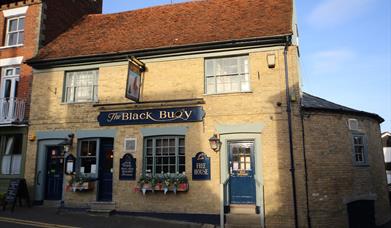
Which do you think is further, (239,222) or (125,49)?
(125,49)

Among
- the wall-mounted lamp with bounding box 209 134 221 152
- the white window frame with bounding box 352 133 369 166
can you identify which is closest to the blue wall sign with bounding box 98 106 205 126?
the wall-mounted lamp with bounding box 209 134 221 152

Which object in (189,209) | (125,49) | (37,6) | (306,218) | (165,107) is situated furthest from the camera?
(37,6)

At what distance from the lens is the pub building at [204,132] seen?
Result: 10.7 metres

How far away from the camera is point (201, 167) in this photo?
11211 millimetres

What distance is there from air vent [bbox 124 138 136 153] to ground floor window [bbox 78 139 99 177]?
1.24 metres

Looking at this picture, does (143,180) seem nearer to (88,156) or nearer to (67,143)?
(88,156)

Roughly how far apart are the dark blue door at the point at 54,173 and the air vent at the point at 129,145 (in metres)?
2.98

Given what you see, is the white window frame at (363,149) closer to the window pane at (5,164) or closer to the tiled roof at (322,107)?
the tiled roof at (322,107)

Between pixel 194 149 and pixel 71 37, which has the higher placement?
pixel 71 37

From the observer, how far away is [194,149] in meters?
11.4

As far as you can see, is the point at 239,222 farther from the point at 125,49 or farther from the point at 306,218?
the point at 125,49

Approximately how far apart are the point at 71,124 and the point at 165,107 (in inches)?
155

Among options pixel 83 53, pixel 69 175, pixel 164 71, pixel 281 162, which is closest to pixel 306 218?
pixel 281 162

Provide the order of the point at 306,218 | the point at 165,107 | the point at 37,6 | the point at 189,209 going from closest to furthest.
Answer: the point at 306,218 → the point at 189,209 → the point at 165,107 → the point at 37,6
